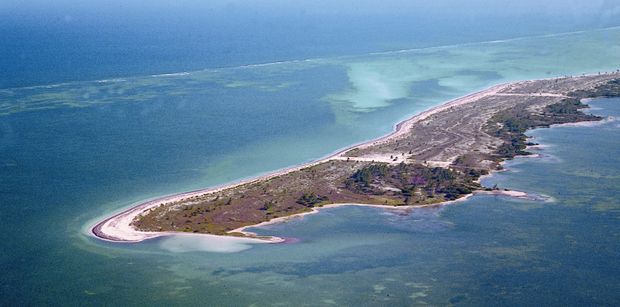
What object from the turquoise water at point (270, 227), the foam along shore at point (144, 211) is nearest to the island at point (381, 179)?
the foam along shore at point (144, 211)

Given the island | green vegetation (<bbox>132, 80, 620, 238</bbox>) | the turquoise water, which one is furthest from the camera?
green vegetation (<bbox>132, 80, 620, 238</bbox>)

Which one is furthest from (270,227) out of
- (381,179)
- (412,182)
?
(412,182)

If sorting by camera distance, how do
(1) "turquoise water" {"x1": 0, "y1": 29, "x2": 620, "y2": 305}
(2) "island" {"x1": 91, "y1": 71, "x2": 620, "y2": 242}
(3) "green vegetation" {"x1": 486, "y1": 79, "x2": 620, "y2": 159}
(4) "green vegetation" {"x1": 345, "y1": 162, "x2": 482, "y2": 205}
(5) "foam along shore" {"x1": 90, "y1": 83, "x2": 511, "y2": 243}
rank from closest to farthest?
(1) "turquoise water" {"x1": 0, "y1": 29, "x2": 620, "y2": 305} → (5) "foam along shore" {"x1": 90, "y1": 83, "x2": 511, "y2": 243} → (2) "island" {"x1": 91, "y1": 71, "x2": 620, "y2": 242} → (4) "green vegetation" {"x1": 345, "y1": 162, "x2": 482, "y2": 205} → (3) "green vegetation" {"x1": 486, "y1": 79, "x2": 620, "y2": 159}

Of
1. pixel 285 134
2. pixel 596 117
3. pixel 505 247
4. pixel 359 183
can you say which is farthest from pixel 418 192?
pixel 596 117

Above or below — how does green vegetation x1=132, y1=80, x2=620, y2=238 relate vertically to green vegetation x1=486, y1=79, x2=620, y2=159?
below

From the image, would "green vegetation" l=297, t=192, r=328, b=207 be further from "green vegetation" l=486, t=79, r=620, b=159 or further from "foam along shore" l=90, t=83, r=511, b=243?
"green vegetation" l=486, t=79, r=620, b=159

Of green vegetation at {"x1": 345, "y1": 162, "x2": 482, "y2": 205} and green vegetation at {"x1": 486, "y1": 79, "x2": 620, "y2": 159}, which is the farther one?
green vegetation at {"x1": 486, "y1": 79, "x2": 620, "y2": 159}

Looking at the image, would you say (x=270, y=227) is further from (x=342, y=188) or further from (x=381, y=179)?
(x=381, y=179)

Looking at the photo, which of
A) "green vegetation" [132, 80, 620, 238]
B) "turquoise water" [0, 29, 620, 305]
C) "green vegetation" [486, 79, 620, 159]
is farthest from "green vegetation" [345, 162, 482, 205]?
"green vegetation" [486, 79, 620, 159]

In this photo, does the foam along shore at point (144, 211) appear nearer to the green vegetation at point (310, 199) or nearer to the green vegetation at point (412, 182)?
the green vegetation at point (310, 199)
